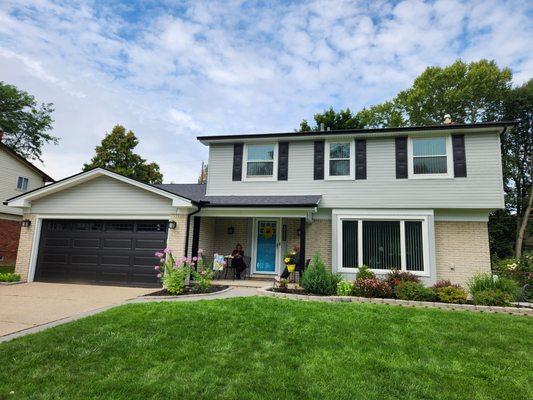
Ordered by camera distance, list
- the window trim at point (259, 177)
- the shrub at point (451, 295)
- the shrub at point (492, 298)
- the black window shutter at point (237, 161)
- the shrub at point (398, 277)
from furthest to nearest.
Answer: the black window shutter at point (237, 161) < the window trim at point (259, 177) < the shrub at point (398, 277) < the shrub at point (451, 295) < the shrub at point (492, 298)

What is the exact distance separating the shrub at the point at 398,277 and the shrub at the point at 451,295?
37.6 inches

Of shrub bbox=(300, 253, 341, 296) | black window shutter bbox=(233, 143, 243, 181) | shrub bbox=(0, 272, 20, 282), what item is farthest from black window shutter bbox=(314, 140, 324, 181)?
shrub bbox=(0, 272, 20, 282)

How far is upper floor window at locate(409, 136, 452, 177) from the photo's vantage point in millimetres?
11648

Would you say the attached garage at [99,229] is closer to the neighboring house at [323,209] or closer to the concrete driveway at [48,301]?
the neighboring house at [323,209]

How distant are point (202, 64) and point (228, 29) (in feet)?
7.47

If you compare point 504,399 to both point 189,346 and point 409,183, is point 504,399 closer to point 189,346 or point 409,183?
point 189,346

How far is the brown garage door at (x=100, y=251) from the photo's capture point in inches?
446

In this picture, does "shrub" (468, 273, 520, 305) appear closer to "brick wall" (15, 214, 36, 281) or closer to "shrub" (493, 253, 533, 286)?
"shrub" (493, 253, 533, 286)

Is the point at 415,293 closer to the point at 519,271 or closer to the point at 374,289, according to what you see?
the point at 374,289

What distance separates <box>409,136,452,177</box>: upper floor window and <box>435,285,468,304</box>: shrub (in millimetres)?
4493

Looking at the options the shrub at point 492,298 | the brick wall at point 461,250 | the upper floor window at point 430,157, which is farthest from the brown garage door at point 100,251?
the brick wall at point 461,250

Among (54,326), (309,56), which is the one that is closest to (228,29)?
(309,56)

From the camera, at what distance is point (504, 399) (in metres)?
3.56

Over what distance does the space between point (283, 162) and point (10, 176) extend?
61.8 feet
